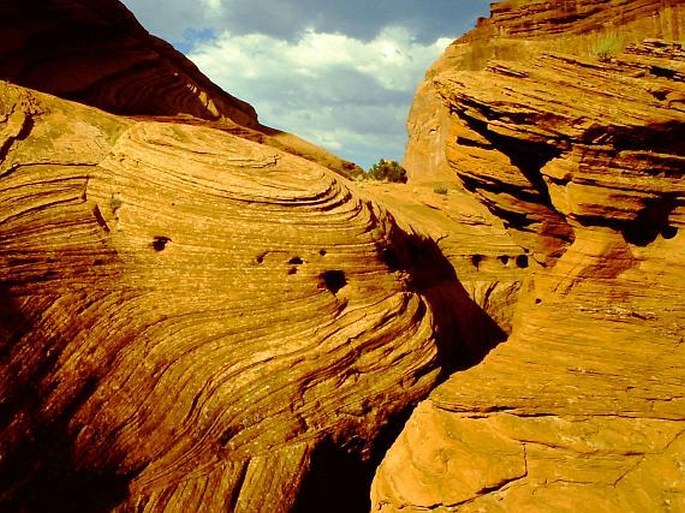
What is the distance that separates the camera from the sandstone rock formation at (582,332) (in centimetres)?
1052

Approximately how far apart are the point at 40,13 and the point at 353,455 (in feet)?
67.5

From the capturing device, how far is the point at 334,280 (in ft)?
43.4

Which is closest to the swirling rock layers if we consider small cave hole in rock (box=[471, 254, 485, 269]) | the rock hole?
small cave hole in rock (box=[471, 254, 485, 269])

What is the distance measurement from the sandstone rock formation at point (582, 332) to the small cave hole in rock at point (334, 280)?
385cm

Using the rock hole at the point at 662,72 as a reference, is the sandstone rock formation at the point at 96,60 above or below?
above

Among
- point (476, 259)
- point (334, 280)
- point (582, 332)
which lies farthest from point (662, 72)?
point (334, 280)

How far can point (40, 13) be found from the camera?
19.3 meters

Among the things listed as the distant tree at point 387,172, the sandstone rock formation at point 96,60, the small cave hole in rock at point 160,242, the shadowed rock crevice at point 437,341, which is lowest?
the shadowed rock crevice at point 437,341

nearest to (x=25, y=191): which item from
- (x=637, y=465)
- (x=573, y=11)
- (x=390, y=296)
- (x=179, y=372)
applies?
(x=179, y=372)

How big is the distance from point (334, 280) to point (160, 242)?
461 cm

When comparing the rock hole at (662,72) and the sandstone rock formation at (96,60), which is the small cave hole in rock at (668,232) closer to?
the rock hole at (662,72)

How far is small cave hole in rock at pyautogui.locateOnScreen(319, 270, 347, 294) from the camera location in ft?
42.5

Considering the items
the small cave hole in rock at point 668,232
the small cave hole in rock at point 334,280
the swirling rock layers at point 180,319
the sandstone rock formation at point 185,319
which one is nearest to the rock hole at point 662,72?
the small cave hole in rock at point 668,232

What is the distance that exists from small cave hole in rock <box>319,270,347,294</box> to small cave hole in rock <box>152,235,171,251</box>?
412 cm
